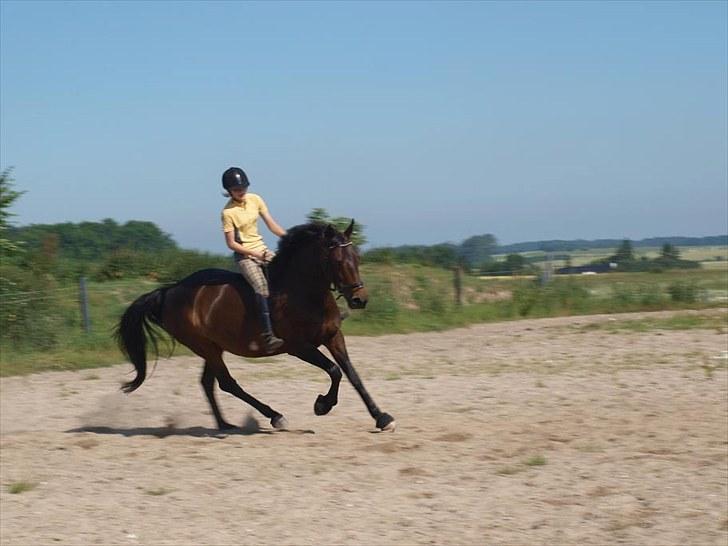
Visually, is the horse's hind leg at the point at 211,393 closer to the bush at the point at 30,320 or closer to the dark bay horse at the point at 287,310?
the dark bay horse at the point at 287,310

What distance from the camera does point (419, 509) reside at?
6984mm

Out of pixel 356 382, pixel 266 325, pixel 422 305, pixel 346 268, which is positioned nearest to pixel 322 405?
pixel 356 382

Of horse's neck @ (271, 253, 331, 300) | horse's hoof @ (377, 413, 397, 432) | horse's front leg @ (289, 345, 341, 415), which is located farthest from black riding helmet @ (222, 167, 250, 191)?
horse's hoof @ (377, 413, 397, 432)

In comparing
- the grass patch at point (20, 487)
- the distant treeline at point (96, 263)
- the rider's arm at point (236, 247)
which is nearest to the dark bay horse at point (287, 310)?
the rider's arm at point (236, 247)

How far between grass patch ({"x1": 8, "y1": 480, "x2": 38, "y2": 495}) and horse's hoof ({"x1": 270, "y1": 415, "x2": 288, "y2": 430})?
8.97 feet

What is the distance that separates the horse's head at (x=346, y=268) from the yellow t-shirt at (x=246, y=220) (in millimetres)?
899

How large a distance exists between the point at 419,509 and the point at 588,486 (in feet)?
4.24

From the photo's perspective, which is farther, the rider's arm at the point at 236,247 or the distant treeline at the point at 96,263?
the distant treeline at the point at 96,263

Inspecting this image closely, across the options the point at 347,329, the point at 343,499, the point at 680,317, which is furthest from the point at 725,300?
the point at 343,499

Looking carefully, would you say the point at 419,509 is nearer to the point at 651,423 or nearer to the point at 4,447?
the point at 651,423

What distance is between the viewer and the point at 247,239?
32.7 feet

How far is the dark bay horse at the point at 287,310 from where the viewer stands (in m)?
9.48

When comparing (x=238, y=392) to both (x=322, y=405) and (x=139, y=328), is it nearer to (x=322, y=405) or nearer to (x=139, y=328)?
(x=322, y=405)

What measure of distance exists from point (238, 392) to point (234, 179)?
7.31 feet
